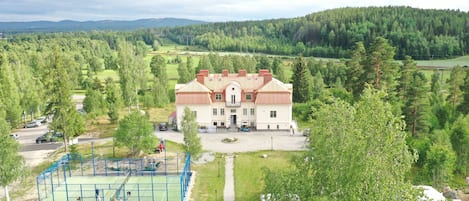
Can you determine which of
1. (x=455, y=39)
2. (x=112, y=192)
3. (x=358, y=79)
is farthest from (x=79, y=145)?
(x=455, y=39)

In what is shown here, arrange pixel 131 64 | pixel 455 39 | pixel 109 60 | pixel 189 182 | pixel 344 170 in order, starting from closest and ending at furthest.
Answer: pixel 344 170 → pixel 189 182 → pixel 131 64 → pixel 109 60 → pixel 455 39

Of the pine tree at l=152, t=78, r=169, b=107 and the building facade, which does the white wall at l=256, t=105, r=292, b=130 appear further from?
the pine tree at l=152, t=78, r=169, b=107

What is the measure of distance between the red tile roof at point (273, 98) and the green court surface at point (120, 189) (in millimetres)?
15599

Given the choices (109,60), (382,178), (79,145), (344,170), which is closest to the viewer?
(382,178)

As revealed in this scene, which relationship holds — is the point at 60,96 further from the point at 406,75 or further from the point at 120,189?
the point at 406,75

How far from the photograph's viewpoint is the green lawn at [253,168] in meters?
27.1

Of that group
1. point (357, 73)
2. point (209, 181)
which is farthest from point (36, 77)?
point (357, 73)

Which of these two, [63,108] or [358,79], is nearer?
[63,108]

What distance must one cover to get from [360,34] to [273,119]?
237 ft

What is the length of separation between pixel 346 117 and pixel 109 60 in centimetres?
8333

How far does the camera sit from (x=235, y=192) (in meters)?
27.2

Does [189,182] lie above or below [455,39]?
below

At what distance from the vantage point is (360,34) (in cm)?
10681

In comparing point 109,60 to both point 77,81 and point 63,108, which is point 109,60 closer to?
point 77,81
